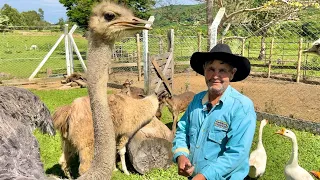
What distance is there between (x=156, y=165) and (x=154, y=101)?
866mm

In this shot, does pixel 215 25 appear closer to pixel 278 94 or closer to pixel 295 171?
pixel 295 171

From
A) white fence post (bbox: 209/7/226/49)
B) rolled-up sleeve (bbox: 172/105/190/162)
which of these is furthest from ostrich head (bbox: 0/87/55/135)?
white fence post (bbox: 209/7/226/49)

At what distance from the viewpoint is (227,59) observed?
221 centimetres

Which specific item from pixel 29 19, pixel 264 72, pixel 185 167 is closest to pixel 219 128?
pixel 185 167

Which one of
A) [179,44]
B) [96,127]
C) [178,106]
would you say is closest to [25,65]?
[179,44]

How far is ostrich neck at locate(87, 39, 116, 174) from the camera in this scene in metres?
2.38

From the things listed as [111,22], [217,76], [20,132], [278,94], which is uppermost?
[111,22]

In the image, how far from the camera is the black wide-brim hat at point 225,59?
218 cm

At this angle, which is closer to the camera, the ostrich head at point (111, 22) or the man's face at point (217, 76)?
the man's face at point (217, 76)

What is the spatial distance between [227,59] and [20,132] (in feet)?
6.94

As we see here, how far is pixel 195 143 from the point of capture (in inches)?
88.9

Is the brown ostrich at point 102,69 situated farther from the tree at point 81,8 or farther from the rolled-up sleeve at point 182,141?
the tree at point 81,8

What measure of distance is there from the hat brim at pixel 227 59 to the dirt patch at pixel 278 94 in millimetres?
4941

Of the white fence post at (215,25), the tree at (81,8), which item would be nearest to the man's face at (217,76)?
the white fence post at (215,25)
